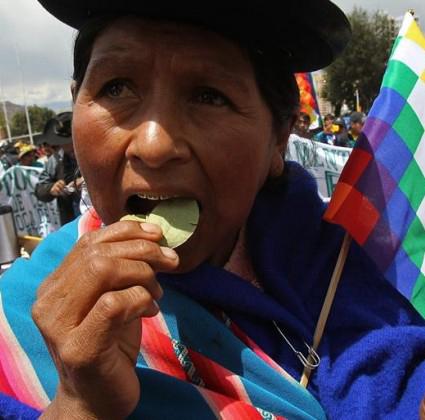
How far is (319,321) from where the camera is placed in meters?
1.36

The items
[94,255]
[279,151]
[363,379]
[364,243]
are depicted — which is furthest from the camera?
[364,243]

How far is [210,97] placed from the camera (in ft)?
3.78

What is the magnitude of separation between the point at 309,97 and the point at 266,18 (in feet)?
23.7

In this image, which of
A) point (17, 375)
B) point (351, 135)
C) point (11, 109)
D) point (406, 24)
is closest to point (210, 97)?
point (17, 375)

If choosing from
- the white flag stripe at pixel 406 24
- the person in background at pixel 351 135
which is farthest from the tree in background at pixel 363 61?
the white flag stripe at pixel 406 24

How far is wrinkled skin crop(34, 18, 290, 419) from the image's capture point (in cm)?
88

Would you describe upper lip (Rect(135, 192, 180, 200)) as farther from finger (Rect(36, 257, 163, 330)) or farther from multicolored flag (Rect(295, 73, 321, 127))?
multicolored flag (Rect(295, 73, 321, 127))

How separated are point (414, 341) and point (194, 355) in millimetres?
581

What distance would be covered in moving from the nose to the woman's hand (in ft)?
0.53

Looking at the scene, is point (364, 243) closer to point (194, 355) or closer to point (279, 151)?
point (279, 151)

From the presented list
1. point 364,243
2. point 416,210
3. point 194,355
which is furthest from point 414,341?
point 194,355

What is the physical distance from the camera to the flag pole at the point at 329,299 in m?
1.28

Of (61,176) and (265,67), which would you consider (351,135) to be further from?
(265,67)

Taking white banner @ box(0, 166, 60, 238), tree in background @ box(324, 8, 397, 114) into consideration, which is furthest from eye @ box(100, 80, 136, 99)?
tree in background @ box(324, 8, 397, 114)
